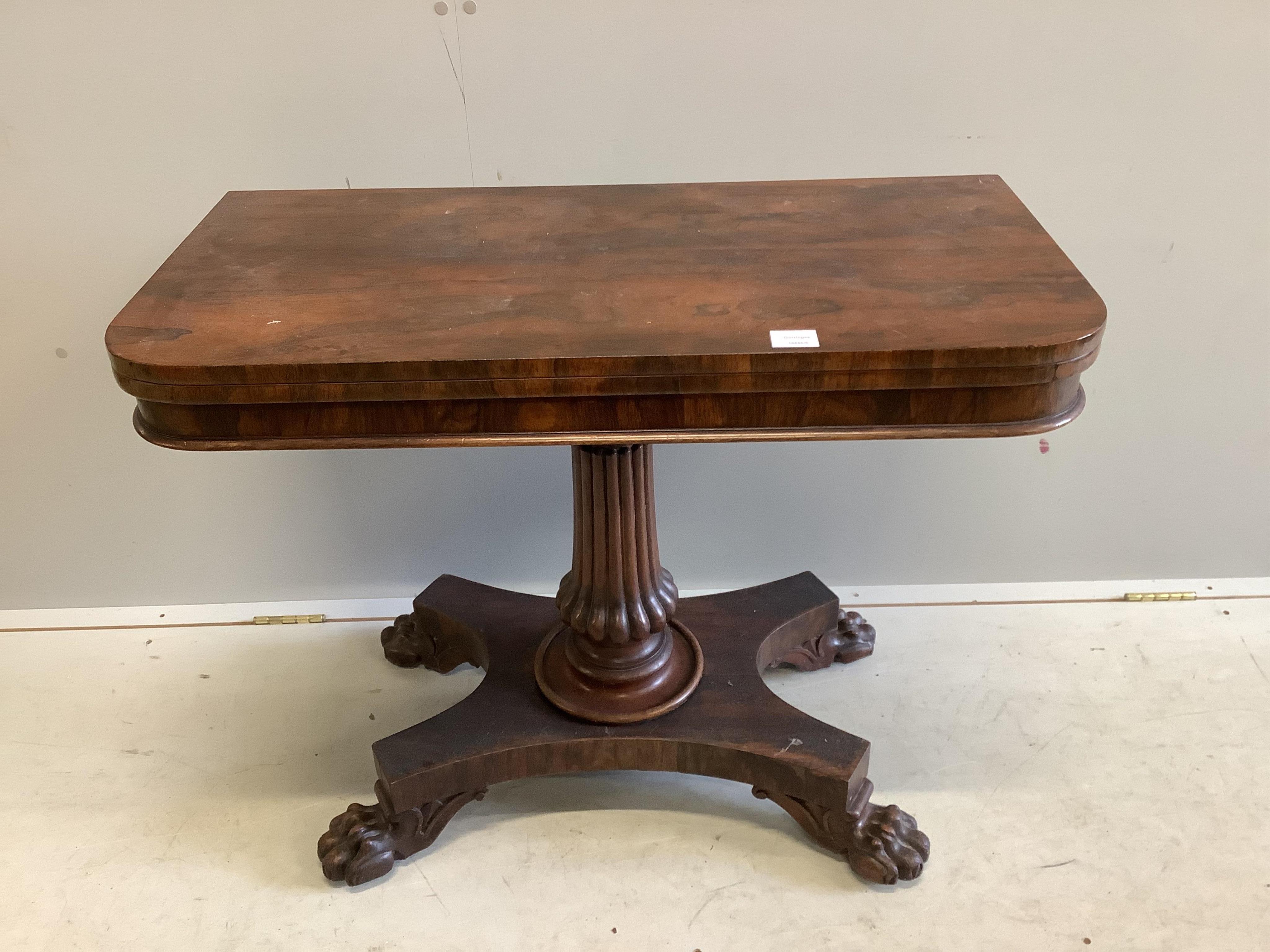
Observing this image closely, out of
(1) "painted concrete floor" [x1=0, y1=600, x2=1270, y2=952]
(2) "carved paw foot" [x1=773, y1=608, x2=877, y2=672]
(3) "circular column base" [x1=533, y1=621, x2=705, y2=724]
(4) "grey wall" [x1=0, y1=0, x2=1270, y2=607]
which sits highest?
(4) "grey wall" [x1=0, y1=0, x2=1270, y2=607]

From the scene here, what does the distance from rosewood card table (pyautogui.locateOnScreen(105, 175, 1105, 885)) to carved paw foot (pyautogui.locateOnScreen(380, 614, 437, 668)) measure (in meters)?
0.11

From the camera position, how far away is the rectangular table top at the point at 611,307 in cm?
123

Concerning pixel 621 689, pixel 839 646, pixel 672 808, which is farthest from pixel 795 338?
pixel 839 646

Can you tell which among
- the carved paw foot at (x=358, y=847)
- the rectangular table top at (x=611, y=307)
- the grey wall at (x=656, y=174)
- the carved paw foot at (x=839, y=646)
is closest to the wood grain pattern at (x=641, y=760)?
the carved paw foot at (x=358, y=847)

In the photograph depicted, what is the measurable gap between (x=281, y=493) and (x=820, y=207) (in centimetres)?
121

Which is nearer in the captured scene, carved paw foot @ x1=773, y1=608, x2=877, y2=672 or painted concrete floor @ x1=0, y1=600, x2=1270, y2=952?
painted concrete floor @ x1=0, y1=600, x2=1270, y2=952

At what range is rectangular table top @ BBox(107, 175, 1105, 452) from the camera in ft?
4.02

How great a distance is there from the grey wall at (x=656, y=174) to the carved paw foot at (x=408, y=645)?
19cm

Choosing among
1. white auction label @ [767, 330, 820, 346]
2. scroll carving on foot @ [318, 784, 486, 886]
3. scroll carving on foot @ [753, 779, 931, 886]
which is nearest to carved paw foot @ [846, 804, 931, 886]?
scroll carving on foot @ [753, 779, 931, 886]

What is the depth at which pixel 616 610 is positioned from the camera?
1783mm

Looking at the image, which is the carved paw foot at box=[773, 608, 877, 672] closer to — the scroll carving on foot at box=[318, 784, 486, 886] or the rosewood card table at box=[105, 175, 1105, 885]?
the rosewood card table at box=[105, 175, 1105, 885]

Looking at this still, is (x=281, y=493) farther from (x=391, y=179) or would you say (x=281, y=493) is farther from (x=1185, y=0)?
(x=1185, y=0)

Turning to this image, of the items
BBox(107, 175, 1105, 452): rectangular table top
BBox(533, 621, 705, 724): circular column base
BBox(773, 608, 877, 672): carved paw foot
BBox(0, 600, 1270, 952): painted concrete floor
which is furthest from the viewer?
BBox(773, 608, 877, 672): carved paw foot

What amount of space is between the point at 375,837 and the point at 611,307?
91 cm
